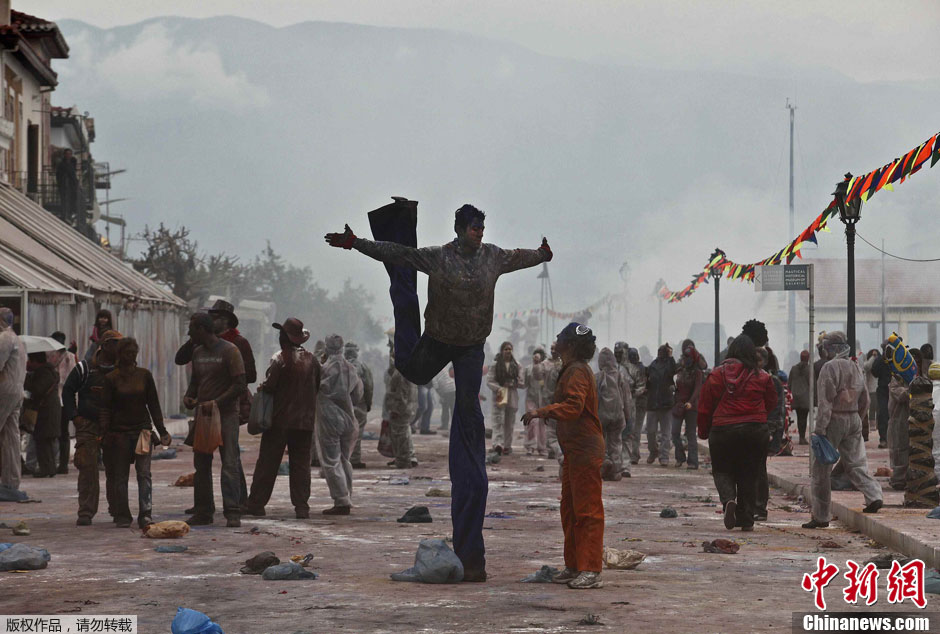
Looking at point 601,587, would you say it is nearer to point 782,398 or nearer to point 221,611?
point 221,611

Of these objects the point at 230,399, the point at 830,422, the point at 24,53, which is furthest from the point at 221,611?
the point at 24,53

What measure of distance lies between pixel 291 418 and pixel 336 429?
0.72 metres

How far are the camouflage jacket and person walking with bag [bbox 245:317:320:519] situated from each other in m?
4.45

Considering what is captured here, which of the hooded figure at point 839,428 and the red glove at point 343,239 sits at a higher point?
the red glove at point 343,239

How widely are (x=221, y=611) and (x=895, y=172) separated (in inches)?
493

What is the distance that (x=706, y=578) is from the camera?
31.2 feet

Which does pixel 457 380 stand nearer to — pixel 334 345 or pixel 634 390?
pixel 334 345

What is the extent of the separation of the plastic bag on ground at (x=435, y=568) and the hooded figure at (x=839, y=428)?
4931mm

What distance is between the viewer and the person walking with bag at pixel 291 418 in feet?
45.3

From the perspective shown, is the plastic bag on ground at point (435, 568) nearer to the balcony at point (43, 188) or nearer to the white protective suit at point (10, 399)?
the white protective suit at point (10, 399)

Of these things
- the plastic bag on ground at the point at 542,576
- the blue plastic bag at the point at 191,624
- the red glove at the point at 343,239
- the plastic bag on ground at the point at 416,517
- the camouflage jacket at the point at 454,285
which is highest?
the red glove at the point at 343,239

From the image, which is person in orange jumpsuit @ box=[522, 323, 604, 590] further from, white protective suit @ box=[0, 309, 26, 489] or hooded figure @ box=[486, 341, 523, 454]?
hooded figure @ box=[486, 341, 523, 454]

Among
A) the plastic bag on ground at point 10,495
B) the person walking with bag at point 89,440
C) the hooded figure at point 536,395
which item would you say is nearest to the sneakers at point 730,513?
the person walking with bag at point 89,440

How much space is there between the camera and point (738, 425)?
12.9m
